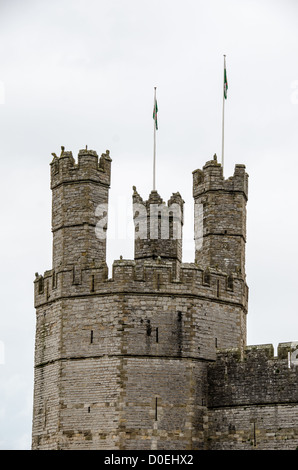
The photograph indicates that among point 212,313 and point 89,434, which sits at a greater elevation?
point 212,313

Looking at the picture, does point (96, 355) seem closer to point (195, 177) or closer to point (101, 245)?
point (101, 245)

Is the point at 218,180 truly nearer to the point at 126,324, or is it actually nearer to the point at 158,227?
the point at 158,227

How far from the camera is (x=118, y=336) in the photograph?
59.8 meters

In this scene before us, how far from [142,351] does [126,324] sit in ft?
4.24

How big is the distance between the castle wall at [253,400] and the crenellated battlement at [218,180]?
8.47 meters

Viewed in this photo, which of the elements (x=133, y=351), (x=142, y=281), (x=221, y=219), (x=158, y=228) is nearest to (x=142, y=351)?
(x=133, y=351)

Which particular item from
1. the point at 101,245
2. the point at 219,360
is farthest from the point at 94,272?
the point at 219,360

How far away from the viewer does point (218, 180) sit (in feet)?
215

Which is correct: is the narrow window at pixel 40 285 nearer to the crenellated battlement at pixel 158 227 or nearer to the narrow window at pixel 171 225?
the crenellated battlement at pixel 158 227

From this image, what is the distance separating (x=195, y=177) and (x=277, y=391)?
12.1 meters

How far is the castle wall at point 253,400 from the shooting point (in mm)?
58594

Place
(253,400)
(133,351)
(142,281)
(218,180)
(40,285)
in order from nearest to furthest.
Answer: (253,400)
(133,351)
(142,281)
(40,285)
(218,180)

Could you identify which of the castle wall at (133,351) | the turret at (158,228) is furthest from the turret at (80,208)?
the turret at (158,228)

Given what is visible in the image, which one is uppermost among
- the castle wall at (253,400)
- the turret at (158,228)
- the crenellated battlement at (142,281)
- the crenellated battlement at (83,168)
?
the crenellated battlement at (83,168)
